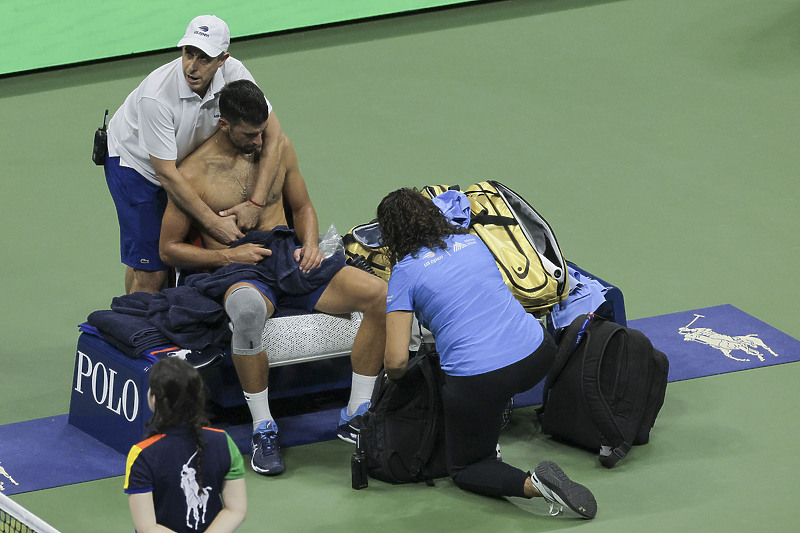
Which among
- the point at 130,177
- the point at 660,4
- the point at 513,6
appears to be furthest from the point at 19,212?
the point at 660,4

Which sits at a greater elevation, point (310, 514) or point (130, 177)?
point (130, 177)

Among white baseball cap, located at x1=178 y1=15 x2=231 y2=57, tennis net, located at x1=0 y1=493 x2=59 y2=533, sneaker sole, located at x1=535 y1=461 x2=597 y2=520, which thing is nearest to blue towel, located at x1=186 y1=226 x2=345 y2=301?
white baseball cap, located at x1=178 y1=15 x2=231 y2=57

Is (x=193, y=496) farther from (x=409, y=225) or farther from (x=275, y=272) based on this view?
(x=275, y=272)

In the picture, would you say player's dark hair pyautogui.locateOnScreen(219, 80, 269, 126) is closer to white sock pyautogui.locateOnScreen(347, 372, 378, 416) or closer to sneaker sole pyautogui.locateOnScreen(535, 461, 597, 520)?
white sock pyautogui.locateOnScreen(347, 372, 378, 416)

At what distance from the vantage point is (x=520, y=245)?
608cm

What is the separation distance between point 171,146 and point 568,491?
244cm

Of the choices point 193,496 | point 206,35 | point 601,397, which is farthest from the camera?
point 206,35

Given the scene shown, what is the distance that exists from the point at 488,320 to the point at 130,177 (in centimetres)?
214

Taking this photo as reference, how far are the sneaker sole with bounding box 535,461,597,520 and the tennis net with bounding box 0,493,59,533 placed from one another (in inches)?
77.6

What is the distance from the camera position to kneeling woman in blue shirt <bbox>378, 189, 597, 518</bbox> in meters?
5.05

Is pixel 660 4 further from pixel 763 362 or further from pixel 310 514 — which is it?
pixel 310 514

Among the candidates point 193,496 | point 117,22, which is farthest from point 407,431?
point 117,22

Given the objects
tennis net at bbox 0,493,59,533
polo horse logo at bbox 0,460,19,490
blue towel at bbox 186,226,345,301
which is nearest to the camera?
tennis net at bbox 0,493,59,533

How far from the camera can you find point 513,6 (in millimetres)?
12711
